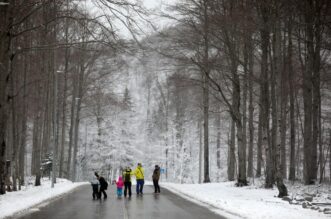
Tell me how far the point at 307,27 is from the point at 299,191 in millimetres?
8086

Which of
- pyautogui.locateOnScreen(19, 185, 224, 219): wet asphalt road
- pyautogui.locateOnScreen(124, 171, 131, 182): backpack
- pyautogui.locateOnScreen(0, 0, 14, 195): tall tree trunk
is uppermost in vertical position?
pyautogui.locateOnScreen(0, 0, 14, 195): tall tree trunk

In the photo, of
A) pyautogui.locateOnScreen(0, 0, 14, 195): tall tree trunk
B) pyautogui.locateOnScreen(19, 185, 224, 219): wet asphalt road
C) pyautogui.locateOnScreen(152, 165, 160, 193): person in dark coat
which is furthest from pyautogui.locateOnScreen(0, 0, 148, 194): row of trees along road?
pyautogui.locateOnScreen(152, 165, 160, 193): person in dark coat

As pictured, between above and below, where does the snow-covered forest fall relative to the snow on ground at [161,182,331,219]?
above

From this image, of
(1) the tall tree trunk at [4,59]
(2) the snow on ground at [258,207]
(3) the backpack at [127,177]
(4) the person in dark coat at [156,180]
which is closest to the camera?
(2) the snow on ground at [258,207]

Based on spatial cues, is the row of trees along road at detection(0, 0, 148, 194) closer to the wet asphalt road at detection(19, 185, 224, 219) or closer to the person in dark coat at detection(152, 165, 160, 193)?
the wet asphalt road at detection(19, 185, 224, 219)

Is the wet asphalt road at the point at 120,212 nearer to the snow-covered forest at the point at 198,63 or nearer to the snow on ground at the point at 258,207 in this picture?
the snow on ground at the point at 258,207

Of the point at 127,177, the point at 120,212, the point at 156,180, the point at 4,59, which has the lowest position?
the point at 120,212

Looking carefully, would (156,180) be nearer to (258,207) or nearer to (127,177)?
(127,177)

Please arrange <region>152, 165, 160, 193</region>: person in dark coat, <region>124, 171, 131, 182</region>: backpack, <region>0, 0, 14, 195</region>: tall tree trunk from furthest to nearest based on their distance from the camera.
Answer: <region>152, 165, 160, 193</region>: person in dark coat < <region>124, 171, 131, 182</region>: backpack < <region>0, 0, 14, 195</region>: tall tree trunk

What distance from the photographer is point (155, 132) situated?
76.3 meters

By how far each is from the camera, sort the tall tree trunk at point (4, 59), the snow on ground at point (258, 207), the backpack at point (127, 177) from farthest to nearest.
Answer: the backpack at point (127, 177) → the tall tree trunk at point (4, 59) → the snow on ground at point (258, 207)

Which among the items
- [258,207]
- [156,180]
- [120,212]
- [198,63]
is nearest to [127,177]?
[156,180]

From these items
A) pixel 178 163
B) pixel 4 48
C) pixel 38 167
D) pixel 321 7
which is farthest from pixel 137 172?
pixel 178 163

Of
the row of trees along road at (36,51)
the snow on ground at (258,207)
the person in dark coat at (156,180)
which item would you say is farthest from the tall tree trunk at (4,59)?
the person in dark coat at (156,180)
